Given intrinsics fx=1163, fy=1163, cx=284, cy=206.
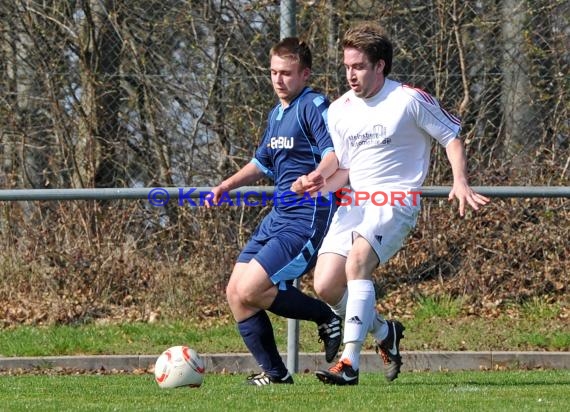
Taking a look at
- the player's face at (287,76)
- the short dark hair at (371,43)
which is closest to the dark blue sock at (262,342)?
the player's face at (287,76)

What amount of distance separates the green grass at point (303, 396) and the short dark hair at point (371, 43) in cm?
199

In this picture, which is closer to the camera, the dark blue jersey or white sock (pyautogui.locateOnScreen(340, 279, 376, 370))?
white sock (pyautogui.locateOnScreen(340, 279, 376, 370))

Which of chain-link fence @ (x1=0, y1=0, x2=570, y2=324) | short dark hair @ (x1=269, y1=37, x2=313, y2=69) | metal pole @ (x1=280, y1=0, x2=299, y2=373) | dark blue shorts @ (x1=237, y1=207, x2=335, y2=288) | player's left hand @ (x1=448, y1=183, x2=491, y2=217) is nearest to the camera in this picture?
player's left hand @ (x1=448, y1=183, x2=491, y2=217)

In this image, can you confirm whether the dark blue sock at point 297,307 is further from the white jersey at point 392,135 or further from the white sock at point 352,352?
the white jersey at point 392,135

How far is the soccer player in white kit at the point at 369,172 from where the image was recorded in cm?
688

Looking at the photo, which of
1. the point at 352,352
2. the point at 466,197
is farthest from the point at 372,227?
the point at 352,352

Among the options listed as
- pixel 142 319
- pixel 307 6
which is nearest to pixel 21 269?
pixel 142 319

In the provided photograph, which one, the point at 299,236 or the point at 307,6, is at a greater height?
the point at 307,6

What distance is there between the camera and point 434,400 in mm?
5996

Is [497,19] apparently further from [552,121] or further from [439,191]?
[439,191]

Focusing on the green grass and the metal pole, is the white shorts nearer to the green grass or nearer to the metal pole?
the green grass

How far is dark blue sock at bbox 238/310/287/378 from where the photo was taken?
7.25 meters

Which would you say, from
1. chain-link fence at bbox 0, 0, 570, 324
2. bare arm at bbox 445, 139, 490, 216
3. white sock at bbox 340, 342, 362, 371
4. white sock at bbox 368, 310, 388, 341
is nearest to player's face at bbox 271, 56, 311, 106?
bare arm at bbox 445, 139, 490, 216

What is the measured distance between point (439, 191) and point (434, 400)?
10.2 ft
